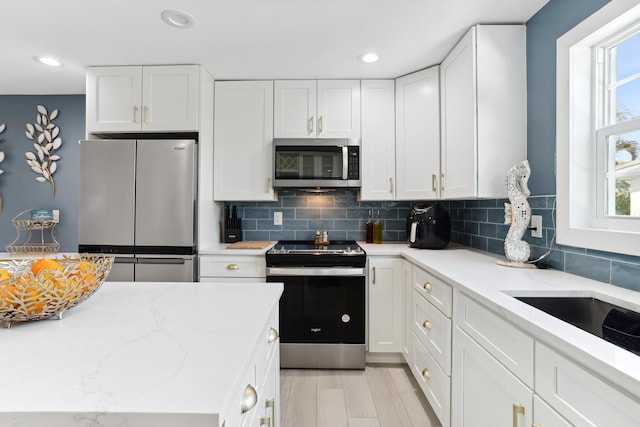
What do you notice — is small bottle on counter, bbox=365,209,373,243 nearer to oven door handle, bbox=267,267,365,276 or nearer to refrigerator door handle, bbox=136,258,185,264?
oven door handle, bbox=267,267,365,276

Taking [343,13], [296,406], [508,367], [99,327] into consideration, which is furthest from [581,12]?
[296,406]

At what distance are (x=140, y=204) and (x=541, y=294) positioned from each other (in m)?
2.45

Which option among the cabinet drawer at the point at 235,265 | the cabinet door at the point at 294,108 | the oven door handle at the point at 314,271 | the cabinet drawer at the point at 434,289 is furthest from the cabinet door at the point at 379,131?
the cabinet drawer at the point at 235,265

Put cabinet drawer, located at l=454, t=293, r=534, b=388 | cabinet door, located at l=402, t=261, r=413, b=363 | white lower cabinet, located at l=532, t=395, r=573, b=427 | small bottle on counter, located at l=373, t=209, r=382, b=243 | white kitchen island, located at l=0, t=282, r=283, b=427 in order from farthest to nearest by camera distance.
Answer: small bottle on counter, located at l=373, t=209, r=382, b=243
cabinet door, located at l=402, t=261, r=413, b=363
cabinet drawer, located at l=454, t=293, r=534, b=388
white lower cabinet, located at l=532, t=395, r=573, b=427
white kitchen island, located at l=0, t=282, r=283, b=427

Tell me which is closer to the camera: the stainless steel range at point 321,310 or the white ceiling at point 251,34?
the white ceiling at point 251,34

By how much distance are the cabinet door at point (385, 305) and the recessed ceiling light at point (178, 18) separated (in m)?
1.94

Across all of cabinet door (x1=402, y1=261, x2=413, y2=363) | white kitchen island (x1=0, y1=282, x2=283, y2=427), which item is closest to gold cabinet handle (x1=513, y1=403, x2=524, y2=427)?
white kitchen island (x1=0, y1=282, x2=283, y2=427)

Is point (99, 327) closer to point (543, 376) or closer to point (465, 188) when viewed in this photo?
point (543, 376)

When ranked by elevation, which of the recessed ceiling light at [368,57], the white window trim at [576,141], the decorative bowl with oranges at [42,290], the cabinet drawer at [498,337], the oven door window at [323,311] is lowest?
the oven door window at [323,311]

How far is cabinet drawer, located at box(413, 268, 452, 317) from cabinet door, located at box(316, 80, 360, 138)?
1.29 m

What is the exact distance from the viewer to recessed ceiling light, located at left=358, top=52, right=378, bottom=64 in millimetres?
2232

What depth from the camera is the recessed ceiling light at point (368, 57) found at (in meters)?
2.23

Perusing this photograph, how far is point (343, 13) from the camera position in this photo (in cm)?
178

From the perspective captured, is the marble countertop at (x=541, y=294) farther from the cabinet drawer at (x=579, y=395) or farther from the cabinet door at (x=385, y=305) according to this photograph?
the cabinet door at (x=385, y=305)
